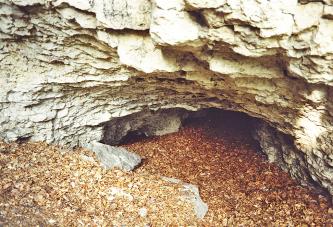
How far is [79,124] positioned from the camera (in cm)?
830

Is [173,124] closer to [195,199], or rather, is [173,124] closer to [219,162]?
[219,162]

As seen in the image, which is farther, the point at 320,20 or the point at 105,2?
the point at 105,2

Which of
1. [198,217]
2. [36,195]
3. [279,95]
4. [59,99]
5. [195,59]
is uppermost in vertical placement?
[195,59]

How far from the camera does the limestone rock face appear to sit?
199 inches

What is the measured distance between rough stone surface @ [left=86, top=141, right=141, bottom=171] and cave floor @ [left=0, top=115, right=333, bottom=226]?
0.25m

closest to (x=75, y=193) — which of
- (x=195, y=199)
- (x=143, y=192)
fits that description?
(x=143, y=192)

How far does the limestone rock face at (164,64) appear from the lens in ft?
16.6

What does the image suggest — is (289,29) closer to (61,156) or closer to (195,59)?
(195,59)

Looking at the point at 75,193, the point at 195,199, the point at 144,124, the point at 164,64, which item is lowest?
the point at 195,199

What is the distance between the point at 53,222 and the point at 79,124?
316cm

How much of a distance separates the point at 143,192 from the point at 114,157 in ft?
5.01

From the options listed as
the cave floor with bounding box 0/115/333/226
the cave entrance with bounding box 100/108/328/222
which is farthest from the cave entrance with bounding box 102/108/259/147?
the cave floor with bounding box 0/115/333/226

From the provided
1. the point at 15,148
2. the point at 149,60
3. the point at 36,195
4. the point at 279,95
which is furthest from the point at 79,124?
the point at 279,95

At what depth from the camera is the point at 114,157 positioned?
8.21m
